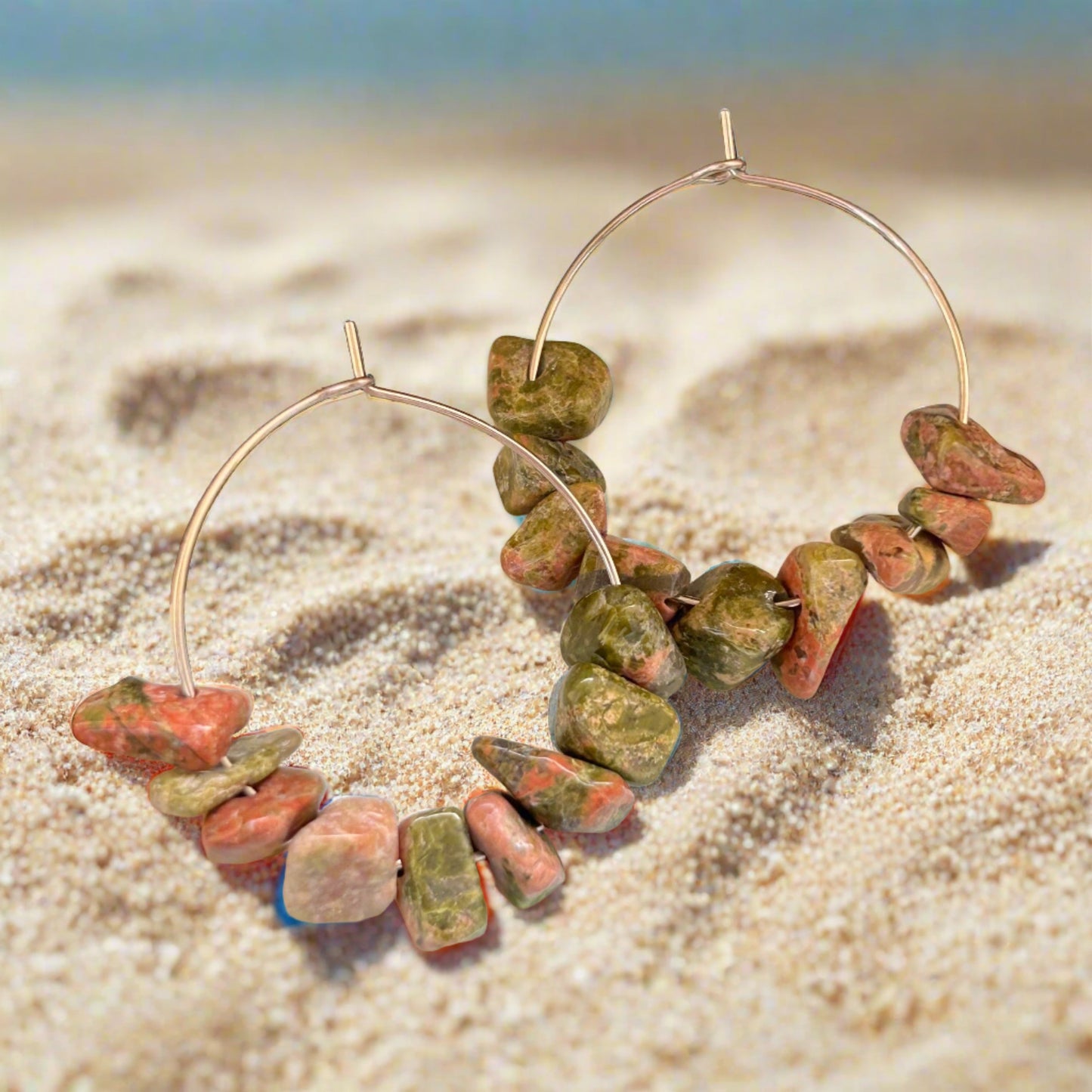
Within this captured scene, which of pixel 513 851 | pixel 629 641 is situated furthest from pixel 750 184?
pixel 513 851

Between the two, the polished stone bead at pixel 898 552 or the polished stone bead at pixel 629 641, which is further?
the polished stone bead at pixel 898 552

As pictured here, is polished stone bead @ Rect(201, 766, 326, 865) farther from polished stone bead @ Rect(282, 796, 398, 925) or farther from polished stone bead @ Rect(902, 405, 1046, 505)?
polished stone bead @ Rect(902, 405, 1046, 505)

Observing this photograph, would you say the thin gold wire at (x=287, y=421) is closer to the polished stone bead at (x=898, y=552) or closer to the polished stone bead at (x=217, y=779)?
the polished stone bead at (x=217, y=779)

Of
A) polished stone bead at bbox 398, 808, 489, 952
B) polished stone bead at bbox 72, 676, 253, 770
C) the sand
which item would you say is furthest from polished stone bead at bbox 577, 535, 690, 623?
polished stone bead at bbox 72, 676, 253, 770

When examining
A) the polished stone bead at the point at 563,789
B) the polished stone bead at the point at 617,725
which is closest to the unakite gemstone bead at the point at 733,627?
the polished stone bead at the point at 617,725

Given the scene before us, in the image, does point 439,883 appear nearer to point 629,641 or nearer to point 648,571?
point 629,641

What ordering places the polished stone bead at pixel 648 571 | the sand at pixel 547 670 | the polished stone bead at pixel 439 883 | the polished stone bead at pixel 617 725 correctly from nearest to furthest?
the sand at pixel 547 670 → the polished stone bead at pixel 439 883 → the polished stone bead at pixel 617 725 → the polished stone bead at pixel 648 571
